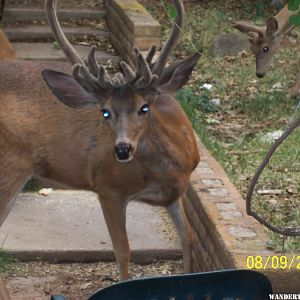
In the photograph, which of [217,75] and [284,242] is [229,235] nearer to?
[284,242]

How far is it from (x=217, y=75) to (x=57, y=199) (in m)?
3.77

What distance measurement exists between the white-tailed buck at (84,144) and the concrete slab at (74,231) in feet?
2.03

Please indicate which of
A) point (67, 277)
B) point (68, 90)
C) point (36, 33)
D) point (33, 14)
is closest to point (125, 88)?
point (68, 90)

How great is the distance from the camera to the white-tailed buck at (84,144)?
18.4 ft

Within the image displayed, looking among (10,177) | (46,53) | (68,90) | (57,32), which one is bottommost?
(46,53)

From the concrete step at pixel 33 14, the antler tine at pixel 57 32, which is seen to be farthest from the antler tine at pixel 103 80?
the concrete step at pixel 33 14

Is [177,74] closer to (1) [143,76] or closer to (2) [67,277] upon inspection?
(1) [143,76]

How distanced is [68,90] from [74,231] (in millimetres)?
1591

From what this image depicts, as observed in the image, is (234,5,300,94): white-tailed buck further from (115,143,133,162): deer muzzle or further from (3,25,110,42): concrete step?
(115,143,133,162): deer muzzle

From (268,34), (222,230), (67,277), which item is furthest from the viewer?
(268,34)

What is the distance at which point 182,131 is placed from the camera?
5863 mm

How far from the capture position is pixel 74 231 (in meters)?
6.85

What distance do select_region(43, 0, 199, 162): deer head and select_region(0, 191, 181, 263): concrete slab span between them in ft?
4.25

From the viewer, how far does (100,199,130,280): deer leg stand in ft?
19.1
